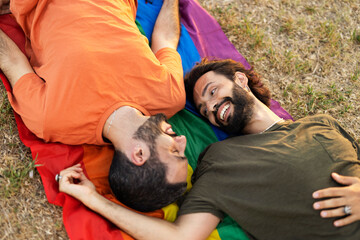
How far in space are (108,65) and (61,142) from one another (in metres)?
0.81

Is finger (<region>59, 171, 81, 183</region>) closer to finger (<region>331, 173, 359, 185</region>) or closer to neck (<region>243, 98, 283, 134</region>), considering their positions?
neck (<region>243, 98, 283, 134</region>)

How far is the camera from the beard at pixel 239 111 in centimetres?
352

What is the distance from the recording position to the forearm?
2727 mm

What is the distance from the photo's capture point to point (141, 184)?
9.23ft

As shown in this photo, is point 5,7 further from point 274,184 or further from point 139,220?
point 274,184

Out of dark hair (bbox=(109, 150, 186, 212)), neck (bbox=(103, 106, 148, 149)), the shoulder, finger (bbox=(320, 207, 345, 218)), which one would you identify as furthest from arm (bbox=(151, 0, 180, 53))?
finger (bbox=(320, 207, 345, 218))

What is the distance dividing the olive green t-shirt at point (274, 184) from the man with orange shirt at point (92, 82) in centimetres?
32

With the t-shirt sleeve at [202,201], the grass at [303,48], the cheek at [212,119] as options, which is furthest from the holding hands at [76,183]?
the grass at [303,48]

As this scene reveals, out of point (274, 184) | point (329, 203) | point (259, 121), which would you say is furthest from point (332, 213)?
point (259, 121)

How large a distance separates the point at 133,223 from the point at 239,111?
4.96 feet

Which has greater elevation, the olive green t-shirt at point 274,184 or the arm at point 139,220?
the olive green t-shirt at point 274,184

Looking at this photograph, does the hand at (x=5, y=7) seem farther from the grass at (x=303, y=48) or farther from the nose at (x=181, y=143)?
the grass at (x=303, y=48)

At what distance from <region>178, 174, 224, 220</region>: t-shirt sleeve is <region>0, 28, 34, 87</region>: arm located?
5.90 ft

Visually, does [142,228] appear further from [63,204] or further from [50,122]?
[50,122]
